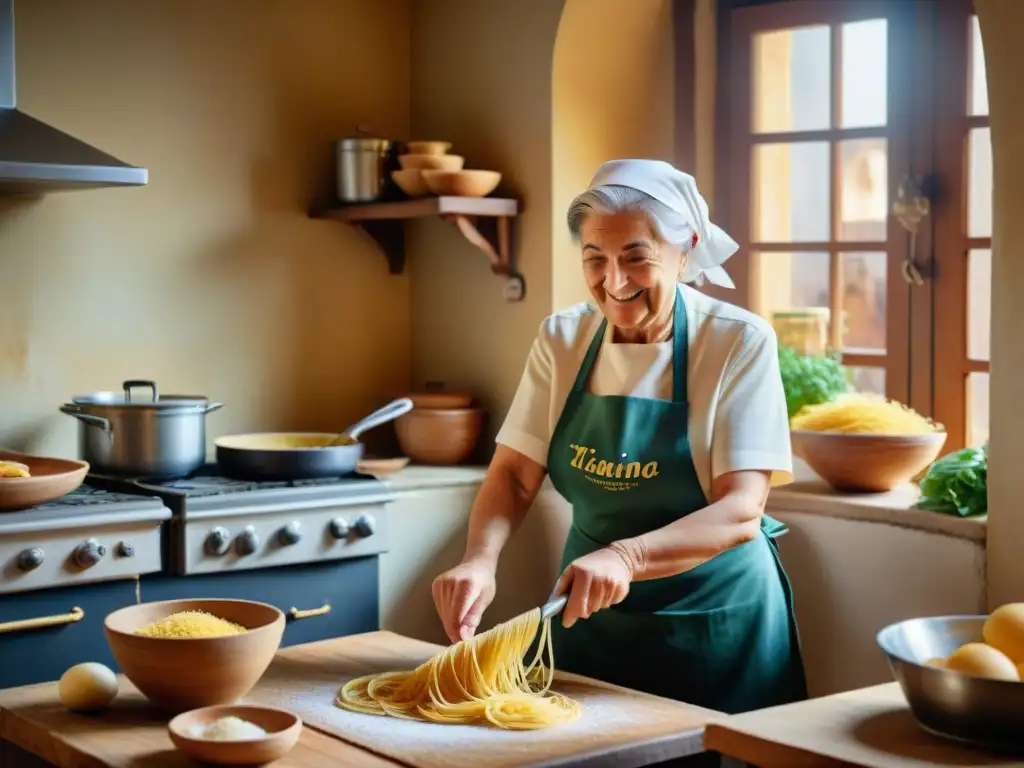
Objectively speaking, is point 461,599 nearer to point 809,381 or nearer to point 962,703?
point 962,703

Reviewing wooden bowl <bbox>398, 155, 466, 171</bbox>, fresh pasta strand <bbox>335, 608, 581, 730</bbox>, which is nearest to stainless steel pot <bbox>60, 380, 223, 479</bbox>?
wooden bowl <bbox>398, 155, 466, 171</bbox>

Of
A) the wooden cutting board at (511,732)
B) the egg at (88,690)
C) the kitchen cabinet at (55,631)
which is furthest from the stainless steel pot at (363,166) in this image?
the egg at (88,690)

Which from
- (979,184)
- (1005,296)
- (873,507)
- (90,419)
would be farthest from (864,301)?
(90,419)

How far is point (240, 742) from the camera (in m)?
1.69

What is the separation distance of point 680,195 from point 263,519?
1.37 metres

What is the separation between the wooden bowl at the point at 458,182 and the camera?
3.78 metres

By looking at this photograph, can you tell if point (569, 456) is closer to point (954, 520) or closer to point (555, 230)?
point (954, 520)

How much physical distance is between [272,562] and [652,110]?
170 centimetres

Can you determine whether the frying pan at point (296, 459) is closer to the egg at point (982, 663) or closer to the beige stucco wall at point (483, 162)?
the beige stucco wall at point (483, 162)

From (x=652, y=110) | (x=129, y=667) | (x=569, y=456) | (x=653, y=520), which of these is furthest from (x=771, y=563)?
(x=652, y=110)

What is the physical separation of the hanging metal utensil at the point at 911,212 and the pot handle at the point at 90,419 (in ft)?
6.58

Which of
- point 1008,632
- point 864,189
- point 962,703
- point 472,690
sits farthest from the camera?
point 864,189

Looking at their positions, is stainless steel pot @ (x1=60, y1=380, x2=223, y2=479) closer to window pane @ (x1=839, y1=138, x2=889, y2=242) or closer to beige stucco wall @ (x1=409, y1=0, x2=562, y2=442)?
beige stucco wall @ (x1=409, y1=0, x2=562, y2=442)

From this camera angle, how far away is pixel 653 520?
2531mm
